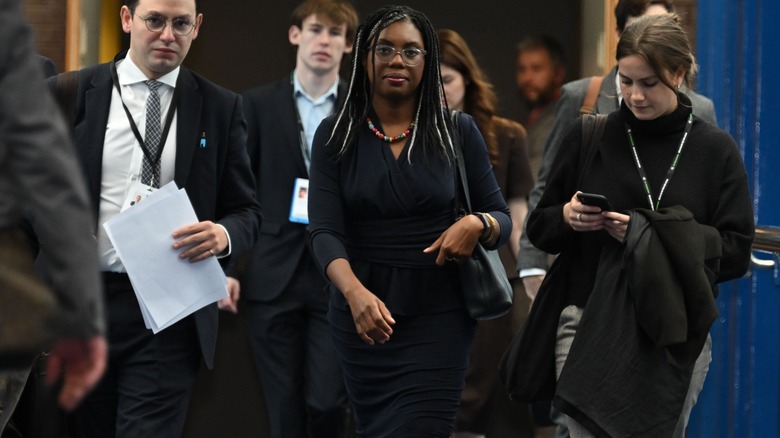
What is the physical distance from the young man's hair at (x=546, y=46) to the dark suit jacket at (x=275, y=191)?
7.92 feet

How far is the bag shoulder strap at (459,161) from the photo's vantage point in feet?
16.8

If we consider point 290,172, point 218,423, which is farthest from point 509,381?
point 218,423

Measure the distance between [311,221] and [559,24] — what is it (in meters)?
4.55

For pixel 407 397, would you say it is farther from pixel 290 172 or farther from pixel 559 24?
pixel 559 24

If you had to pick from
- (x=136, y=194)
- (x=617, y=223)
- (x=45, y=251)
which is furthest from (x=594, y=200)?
(x=45, y=251)

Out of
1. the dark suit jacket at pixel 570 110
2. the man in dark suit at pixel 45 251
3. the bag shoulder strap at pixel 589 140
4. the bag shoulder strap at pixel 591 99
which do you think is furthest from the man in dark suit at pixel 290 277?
the man in dark suit at pixel 45 251

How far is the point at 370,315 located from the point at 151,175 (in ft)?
3.24

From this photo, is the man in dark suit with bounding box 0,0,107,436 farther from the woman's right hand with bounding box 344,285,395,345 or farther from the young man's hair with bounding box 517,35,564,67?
the young man's hair with bounding box 517,35,564,67

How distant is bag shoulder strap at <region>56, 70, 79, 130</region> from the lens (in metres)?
5.22

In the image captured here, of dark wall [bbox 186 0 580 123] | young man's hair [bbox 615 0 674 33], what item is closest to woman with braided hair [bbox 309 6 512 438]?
young man's hair [bbox 615 0 674 33]

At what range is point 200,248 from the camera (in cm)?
517

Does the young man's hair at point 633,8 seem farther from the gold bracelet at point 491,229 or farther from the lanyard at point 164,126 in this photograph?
the lanyard at point 164,126

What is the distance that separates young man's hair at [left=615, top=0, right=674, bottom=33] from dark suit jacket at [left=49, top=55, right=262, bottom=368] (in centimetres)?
176

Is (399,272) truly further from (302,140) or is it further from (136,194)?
(302,140)
